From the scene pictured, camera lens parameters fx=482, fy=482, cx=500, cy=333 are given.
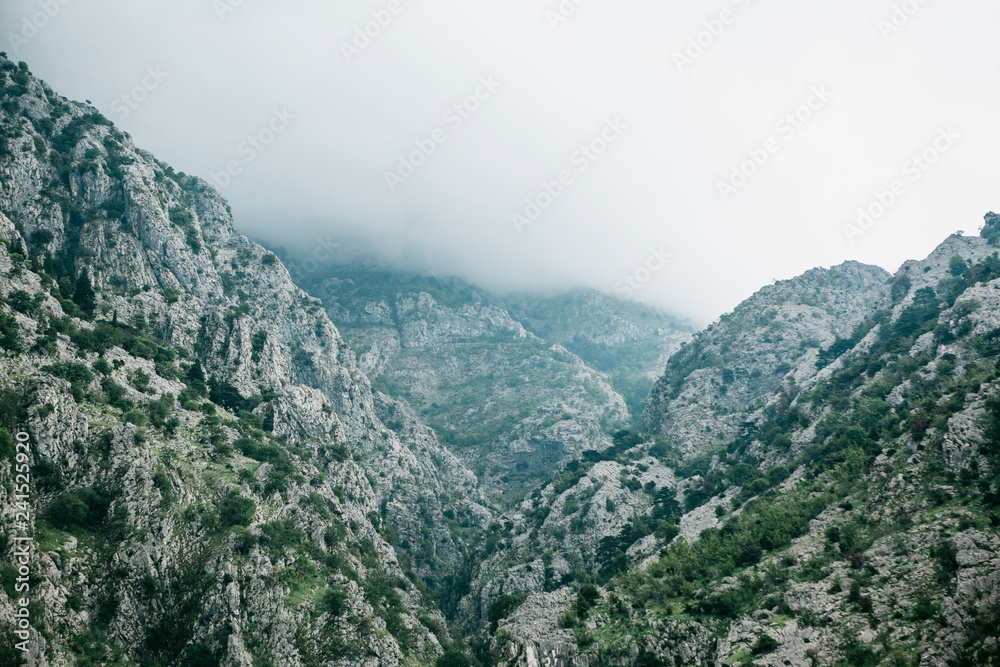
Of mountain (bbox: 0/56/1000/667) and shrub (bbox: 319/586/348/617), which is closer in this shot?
mountain (bbox: 0/56/1000/667)

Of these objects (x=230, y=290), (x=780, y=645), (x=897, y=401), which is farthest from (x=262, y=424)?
(x=897, y=401)

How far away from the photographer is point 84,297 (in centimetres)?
8606

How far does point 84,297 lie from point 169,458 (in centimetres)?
4250

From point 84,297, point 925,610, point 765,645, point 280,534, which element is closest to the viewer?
point 925,610

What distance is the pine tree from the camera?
85312 mm

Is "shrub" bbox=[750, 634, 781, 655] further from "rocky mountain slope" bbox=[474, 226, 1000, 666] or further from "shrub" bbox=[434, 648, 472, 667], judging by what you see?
"shrub" bbox=[434, 648, 472, 667]

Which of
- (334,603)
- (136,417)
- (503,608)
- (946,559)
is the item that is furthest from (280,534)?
(946,559)

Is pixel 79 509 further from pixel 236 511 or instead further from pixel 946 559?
pixel 946 559

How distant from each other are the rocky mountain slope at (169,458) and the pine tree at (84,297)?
0.56 m

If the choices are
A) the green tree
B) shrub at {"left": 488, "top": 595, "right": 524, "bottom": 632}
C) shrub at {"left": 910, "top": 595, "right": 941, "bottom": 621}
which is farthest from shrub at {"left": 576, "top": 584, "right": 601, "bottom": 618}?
the green tree

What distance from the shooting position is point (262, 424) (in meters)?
97.4

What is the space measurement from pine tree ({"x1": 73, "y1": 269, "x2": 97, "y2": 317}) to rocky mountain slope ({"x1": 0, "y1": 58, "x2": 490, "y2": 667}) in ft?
1.85

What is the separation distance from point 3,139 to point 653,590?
14792 cm

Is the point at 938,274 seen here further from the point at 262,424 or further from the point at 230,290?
the point at 230,290
